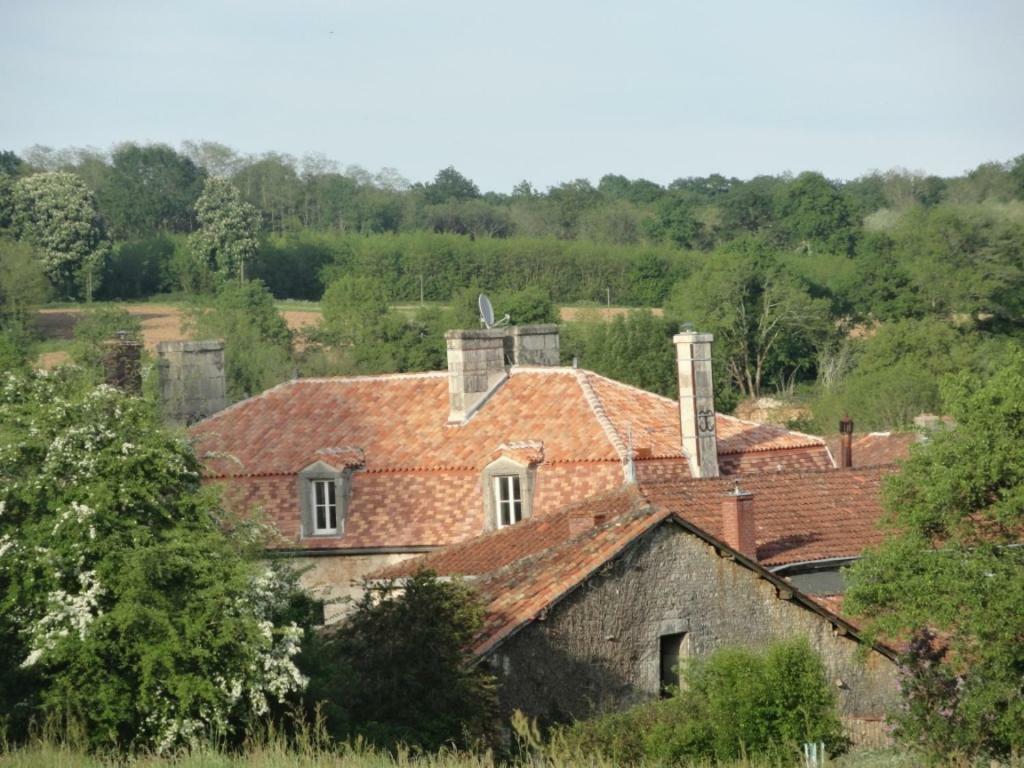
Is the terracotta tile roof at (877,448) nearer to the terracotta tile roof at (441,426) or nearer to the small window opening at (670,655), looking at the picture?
the terracotta tile roof at (441,426)

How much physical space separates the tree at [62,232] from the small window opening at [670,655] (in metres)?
81.9

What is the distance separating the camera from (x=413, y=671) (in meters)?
23.7

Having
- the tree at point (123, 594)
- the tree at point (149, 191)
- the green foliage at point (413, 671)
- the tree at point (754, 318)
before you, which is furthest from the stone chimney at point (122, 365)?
the tree at point (149, 191)

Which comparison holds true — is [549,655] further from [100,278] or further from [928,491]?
[100,278]

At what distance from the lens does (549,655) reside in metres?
25.7

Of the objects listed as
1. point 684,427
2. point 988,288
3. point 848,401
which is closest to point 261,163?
point 988,288

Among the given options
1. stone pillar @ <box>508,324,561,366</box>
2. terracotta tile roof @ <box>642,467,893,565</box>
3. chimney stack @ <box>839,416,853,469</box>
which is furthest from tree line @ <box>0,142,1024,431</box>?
terracotta tile roof @ <box>642,467,893,565</box>

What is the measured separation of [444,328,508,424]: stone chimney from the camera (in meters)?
38.9

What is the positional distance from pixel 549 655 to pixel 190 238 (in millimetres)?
90502

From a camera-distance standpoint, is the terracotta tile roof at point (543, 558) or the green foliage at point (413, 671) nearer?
the green foliage at point (413, 671)

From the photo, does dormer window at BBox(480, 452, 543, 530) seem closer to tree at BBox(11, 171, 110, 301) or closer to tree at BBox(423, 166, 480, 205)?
tree at BBox(11, 171, 110, 301)

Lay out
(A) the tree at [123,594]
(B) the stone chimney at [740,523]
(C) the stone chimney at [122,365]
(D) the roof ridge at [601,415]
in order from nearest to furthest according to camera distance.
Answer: (A) the tree at [123,594], (B) the stone chimney at [740,523], (C) the stone chimney at [122,365], (D) the roof ridge at [601,415]

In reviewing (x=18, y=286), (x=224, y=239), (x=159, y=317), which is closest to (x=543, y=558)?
(x=18, y=286)

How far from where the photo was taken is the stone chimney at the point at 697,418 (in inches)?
1416
